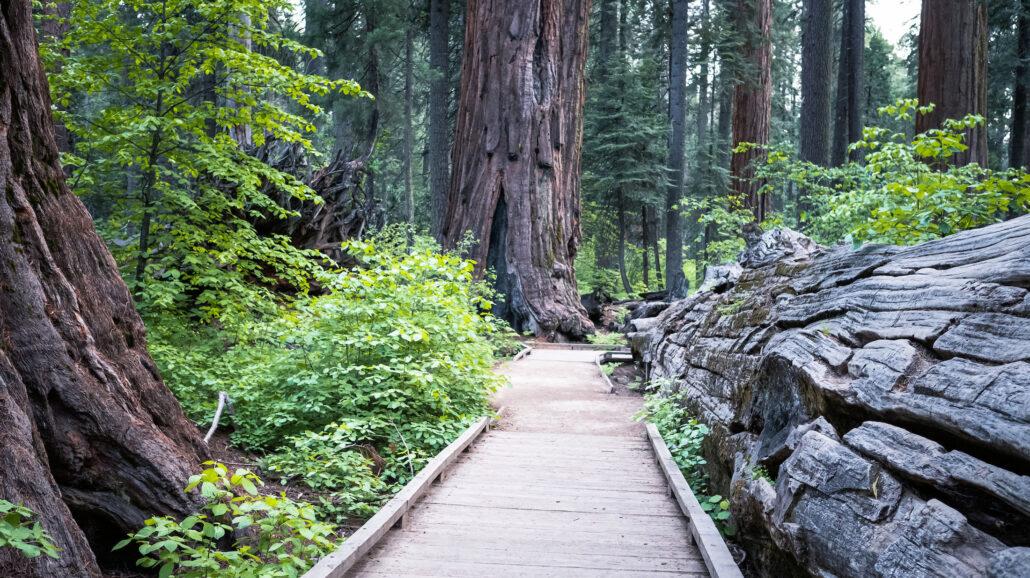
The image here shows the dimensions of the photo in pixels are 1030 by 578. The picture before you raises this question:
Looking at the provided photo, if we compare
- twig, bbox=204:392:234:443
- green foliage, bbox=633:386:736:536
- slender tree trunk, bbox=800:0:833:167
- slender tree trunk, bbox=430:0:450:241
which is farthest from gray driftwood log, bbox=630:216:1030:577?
slender tree trunk, bbox=430:0:450:241

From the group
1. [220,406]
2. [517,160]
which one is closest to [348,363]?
[220,406]

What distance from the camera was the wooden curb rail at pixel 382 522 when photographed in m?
3.03

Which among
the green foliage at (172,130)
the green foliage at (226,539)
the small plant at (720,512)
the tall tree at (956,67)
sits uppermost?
the tall tree at (956,67)

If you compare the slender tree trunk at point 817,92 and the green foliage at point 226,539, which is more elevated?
the slender tree trunk at point 817,92

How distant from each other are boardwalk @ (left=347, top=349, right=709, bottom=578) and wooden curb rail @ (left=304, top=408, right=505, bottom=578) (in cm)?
7

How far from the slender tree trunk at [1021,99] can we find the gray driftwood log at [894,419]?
19272 mm

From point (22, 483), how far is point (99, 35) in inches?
199

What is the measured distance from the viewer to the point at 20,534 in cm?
196

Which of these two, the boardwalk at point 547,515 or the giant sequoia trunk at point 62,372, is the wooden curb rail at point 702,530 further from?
the giant sequoia trunk at point 62,372

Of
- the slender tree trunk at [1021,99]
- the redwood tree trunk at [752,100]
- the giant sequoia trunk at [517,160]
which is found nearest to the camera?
the giant sequoia trunk at [517,160]

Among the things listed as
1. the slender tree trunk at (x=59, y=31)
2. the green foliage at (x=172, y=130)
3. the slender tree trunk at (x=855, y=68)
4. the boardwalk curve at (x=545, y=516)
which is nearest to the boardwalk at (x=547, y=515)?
the boardwalk curve at (x=545, y=516)

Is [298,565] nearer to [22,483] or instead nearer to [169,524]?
[169,524]

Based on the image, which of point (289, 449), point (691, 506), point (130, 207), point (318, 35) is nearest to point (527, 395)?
point (289, 449)

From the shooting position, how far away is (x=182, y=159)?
5.84 m
